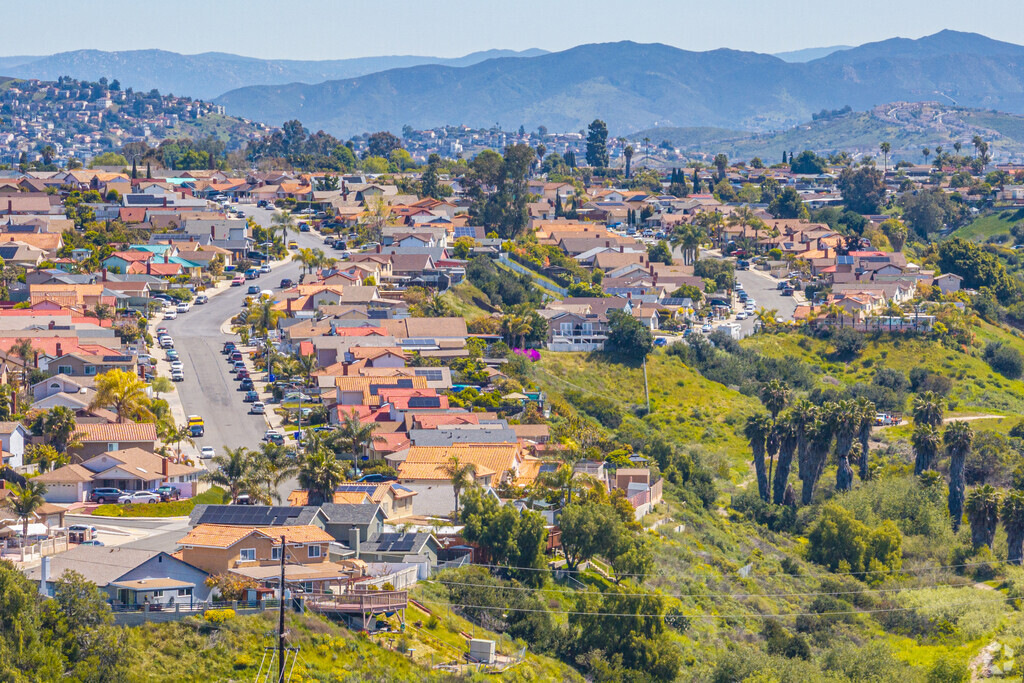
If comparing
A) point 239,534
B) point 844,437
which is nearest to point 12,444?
point 239,534

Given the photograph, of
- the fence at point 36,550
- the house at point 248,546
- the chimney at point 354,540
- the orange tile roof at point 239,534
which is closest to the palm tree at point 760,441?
the chimney at point 354,540

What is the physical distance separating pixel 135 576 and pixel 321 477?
13.3 m

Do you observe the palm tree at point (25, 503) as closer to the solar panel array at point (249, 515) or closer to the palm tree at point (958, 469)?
the solar panel array at point (249, 515)

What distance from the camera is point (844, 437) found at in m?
78.9

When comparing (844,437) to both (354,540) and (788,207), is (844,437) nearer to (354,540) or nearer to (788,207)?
(354,540)

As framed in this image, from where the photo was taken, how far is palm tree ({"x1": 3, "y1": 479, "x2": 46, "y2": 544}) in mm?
51594

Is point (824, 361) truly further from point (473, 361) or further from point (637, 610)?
point (637, 610)

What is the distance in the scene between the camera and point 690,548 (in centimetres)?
6431

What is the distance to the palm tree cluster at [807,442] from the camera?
258 ft

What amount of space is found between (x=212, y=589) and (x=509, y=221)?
89171mm

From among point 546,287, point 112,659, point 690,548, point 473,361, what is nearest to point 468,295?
point 546,287

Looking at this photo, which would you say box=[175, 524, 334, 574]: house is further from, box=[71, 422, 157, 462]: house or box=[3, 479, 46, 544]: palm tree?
box=[71, 422, 157, 462]: house

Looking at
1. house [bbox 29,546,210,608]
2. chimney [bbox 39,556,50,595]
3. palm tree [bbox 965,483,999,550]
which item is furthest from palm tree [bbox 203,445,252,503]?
palm tree [bbox 965,483,999,550]

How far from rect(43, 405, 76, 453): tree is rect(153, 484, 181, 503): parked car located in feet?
17.5
